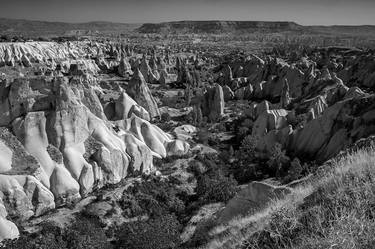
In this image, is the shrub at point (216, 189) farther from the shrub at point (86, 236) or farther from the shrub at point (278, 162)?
the shrub at point (86, 236)

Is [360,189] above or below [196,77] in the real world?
above

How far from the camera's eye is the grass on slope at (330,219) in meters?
4.09

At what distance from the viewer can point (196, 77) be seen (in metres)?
62.1

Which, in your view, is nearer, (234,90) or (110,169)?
(110,169)

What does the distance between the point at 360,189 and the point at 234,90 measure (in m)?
49.1

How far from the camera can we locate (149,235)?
47.4 ft

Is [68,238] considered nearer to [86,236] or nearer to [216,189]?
[86,236]

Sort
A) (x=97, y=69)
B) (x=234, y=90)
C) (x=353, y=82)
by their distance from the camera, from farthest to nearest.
Result: (x=97, y=69) → (x=234, y=90) → (x=353, y=82)

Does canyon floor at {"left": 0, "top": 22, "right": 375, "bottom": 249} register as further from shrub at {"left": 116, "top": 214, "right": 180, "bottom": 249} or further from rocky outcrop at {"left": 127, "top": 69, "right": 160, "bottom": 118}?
rocky outcrop at {"left": 127, "top": 69, "right": 160, "bottom": 118}

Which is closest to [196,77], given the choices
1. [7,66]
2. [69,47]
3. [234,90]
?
[234,90]

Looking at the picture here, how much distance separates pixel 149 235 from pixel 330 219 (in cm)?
1057

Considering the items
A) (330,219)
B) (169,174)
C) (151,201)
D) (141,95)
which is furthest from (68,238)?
(141,95)

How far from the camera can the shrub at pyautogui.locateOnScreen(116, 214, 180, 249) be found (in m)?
14.2

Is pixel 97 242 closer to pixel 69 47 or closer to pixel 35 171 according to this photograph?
pixel 35 171
